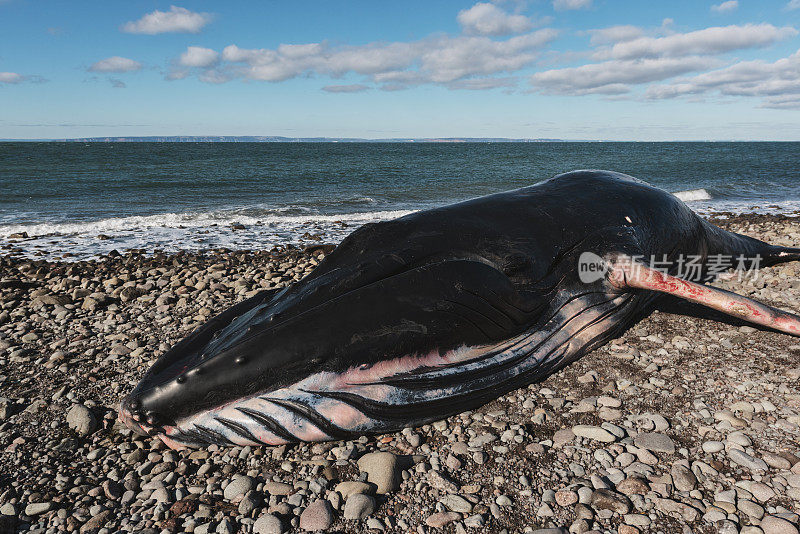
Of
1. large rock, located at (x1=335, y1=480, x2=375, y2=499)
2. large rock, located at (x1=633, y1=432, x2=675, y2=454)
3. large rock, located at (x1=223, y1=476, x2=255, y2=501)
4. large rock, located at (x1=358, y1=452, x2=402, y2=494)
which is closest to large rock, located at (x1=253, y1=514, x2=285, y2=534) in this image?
large rock, located at (x1=223, y1=476, x2=255, y2=501)

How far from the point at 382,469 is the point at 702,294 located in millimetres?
3275

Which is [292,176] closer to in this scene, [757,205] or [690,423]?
[757,205]

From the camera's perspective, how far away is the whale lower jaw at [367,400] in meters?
3.64

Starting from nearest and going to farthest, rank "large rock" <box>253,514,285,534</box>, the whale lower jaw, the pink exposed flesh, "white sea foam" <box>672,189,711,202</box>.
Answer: "large rock" <box>253,514,285,534</box>, the whale lower jaw, the pink exposed flesh, "white sea foam" <box>672,189,711,202</box>

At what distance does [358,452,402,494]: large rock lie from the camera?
340 centimetres

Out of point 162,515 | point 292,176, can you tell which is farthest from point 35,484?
point 292,176

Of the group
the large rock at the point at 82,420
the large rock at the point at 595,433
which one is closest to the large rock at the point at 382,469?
the large rock at the point at 595,433

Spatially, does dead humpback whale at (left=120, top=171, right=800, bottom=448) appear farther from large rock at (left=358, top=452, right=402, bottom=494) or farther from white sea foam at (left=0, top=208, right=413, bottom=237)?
white sea foam at (left=0, top=208, right=413, bottom=237)

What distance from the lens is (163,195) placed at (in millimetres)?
27156

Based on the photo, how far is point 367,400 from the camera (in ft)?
12.3

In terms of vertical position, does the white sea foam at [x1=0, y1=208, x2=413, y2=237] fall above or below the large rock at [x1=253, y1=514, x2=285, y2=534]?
below

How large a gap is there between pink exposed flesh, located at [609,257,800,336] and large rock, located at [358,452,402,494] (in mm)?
2760

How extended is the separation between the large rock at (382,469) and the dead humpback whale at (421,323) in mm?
260

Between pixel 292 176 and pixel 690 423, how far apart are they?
123 ft
